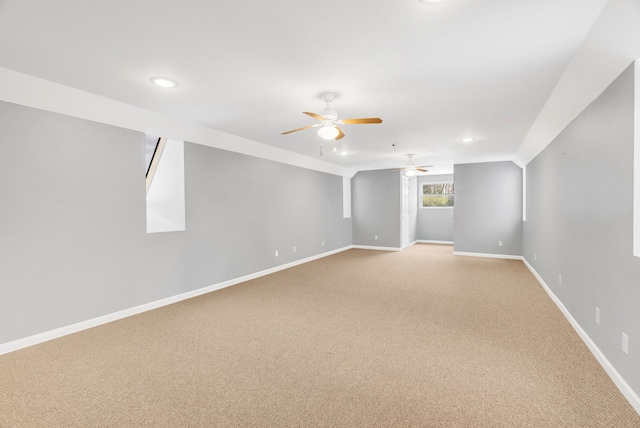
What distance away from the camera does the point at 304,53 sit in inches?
97.1

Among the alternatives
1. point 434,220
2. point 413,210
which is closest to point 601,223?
point 413,210

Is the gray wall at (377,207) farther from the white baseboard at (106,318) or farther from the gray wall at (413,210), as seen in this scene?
the white baseboard at (106,318)

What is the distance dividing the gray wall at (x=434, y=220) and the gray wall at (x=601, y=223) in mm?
6779

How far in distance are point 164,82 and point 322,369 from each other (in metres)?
3.08

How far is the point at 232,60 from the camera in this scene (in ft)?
8.46

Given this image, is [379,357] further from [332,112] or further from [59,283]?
[59,283]

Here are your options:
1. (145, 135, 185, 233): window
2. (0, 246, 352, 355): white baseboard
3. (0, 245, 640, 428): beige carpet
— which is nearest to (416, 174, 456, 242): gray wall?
(0, 245, 640, 428): beige carpet

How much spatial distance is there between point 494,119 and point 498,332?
2.89m

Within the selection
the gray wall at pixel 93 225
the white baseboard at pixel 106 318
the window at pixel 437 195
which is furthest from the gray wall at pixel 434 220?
the gray wall at pixel 93 225

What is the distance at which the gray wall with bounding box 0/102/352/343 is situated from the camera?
9.77 feet

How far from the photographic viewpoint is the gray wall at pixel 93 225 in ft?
9.77

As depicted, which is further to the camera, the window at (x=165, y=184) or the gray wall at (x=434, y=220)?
the gray wall at (x=434, y=220)

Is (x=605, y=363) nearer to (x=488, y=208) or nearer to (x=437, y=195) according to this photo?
(x=488, y=208)

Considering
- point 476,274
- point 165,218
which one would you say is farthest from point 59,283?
point 476,274
